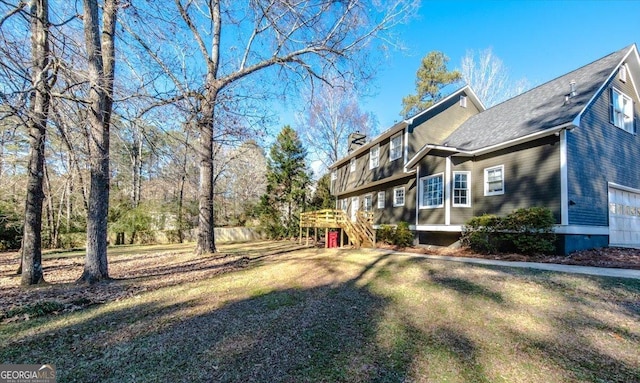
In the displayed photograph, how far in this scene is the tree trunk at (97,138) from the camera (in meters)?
6.20

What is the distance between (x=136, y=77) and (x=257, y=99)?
8.95 ft

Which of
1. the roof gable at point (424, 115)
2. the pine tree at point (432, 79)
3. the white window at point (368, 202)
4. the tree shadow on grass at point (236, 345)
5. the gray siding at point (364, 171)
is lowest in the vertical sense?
the tree shadow on grass at point (236, 345)

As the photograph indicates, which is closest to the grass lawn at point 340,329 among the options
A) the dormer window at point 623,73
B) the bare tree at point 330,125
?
the dormer window at point 623,73

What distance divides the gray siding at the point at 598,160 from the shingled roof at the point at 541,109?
0.58m

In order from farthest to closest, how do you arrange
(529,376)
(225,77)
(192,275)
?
(225,77)
(192,275)
(529,376)

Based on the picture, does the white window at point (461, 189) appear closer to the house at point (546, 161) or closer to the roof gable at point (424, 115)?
the house at point (546, 161)

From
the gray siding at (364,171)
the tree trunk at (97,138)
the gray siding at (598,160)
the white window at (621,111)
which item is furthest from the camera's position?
the gray siding at (364,171)

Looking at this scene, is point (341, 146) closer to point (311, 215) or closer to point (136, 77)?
point (311, 215)

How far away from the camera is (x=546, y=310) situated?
14.5 ft

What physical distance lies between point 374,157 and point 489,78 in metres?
15.4

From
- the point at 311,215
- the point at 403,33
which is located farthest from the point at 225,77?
the point at 311,215

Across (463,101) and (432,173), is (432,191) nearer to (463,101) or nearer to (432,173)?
(432,173)

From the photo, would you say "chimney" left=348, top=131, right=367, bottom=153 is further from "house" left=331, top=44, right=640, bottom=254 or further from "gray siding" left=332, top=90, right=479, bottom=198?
"house" left=331, top=44, right=640, bottom=254

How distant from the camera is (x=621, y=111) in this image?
37.7 ft
